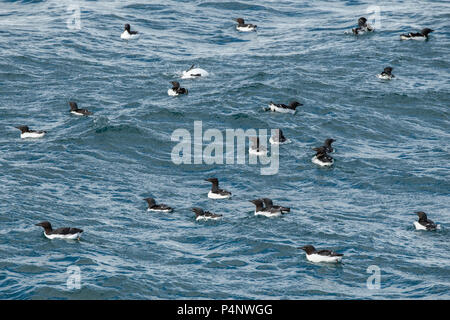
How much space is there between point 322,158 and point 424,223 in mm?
6238

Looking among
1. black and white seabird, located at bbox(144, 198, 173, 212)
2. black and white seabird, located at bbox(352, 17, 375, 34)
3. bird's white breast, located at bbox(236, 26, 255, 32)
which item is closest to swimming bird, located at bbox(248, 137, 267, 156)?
black and white seabird, located at bbox(144, 198, 173, 212)

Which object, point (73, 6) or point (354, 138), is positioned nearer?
point (354, 138)

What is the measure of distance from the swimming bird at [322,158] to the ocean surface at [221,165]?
0.89 ft

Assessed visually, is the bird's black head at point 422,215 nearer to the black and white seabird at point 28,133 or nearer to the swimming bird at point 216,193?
the swimming bird at point 216,193

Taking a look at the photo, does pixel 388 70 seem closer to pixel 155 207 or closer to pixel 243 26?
pixel 243 26

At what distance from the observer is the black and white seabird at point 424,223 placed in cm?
2655

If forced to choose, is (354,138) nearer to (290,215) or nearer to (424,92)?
(424,92)

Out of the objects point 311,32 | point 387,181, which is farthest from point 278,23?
point 387,181

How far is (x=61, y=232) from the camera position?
25.2 meters

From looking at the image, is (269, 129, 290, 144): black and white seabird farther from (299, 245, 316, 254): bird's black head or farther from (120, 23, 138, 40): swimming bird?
(120, 23, 138, 40): swimming bird

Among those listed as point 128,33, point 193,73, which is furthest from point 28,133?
point 128,33

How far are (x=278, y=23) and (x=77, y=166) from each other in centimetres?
2295

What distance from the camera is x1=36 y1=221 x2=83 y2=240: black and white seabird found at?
25.2 metres

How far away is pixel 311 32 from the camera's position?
48750 mm
